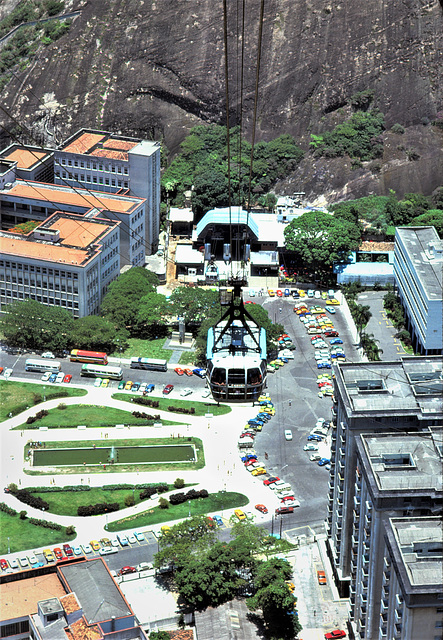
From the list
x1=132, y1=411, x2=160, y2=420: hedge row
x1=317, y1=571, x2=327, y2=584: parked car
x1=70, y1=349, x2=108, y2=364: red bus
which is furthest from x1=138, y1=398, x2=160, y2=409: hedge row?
x1=317, y1=571, x2=327, y2=584: parked car

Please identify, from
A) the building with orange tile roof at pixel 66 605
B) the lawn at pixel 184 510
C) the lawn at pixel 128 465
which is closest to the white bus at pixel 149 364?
the lawn at pixel 128 465

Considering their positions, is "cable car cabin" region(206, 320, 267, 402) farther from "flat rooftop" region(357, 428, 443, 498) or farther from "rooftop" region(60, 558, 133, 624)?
Result: "rooftop" region(60, 558, 133, 624)

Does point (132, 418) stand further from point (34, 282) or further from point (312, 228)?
point (312, 228)

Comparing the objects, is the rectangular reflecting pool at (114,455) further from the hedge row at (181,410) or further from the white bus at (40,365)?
the white bus at (40,365)

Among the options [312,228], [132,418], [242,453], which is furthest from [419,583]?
[312,228]

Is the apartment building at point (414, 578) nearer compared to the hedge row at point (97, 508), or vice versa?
the apartment building at point (414, 578)

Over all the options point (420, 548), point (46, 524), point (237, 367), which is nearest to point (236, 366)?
point (237, 367)
